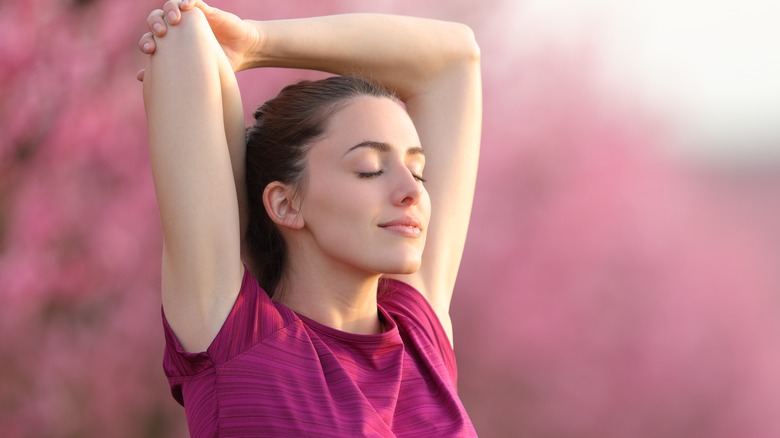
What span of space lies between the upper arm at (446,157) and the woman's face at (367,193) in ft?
0.58

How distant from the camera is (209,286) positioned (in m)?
1.28

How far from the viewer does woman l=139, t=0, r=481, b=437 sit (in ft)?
4.16

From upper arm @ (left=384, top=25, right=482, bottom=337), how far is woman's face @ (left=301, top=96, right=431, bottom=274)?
176mm

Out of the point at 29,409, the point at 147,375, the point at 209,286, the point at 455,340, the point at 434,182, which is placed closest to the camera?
the point at 209,286

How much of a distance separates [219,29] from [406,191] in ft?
0.96

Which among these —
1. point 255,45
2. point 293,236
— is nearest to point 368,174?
point 293,236

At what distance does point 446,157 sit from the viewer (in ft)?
5.11

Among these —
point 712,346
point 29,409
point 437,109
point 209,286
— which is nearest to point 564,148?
point 712,346

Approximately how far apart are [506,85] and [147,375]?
36.1 inches

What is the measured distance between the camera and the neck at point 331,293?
1361mm

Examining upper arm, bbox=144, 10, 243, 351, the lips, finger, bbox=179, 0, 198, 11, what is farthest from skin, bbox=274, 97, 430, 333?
finger, bbox=179, 0, 198, 11

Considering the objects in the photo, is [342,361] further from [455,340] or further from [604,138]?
[604,138]

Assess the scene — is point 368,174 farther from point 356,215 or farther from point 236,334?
point 236,334

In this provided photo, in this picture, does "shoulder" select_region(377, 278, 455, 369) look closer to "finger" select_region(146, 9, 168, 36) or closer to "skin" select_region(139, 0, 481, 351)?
"skin" select_region(139, 0, 481, 351)
